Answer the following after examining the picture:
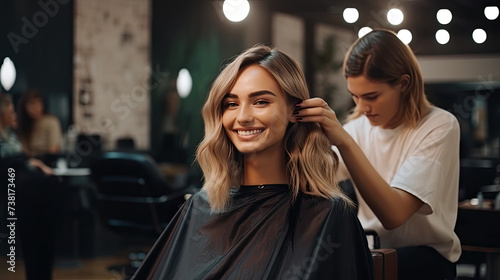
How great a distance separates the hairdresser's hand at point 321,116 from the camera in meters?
1.73

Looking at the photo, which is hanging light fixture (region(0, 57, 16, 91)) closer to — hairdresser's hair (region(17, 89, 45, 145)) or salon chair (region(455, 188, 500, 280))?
hairdresser's hair (region(17, 89, 45, 145))

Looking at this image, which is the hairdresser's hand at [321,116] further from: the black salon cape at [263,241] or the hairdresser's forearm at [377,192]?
the black salon cape at [263,241]

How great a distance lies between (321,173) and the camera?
1773 mm

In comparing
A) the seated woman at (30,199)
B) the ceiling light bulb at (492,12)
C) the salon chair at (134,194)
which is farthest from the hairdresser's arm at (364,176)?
the ceiling light bulb at (492,12)

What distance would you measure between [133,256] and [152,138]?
249cm

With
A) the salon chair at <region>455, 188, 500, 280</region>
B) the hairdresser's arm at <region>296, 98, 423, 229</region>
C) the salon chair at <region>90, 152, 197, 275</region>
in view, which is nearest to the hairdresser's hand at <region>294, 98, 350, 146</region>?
the hairdresser's arm at <region>296, 98, 423, 229</region>

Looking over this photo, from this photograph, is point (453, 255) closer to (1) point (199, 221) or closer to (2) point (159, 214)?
(1) point (199, 221)

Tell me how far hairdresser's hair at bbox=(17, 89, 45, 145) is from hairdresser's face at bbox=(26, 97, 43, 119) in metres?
0.02

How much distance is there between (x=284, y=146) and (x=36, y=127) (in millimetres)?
3963

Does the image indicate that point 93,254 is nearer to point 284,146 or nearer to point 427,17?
point 427,17

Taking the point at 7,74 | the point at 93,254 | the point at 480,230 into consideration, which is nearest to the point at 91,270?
the point at 93,254

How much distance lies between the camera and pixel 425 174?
1.96 m

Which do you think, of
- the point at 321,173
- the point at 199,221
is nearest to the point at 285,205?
the point at 321,173

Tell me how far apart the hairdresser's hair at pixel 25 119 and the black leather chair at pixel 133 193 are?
1.19 m
